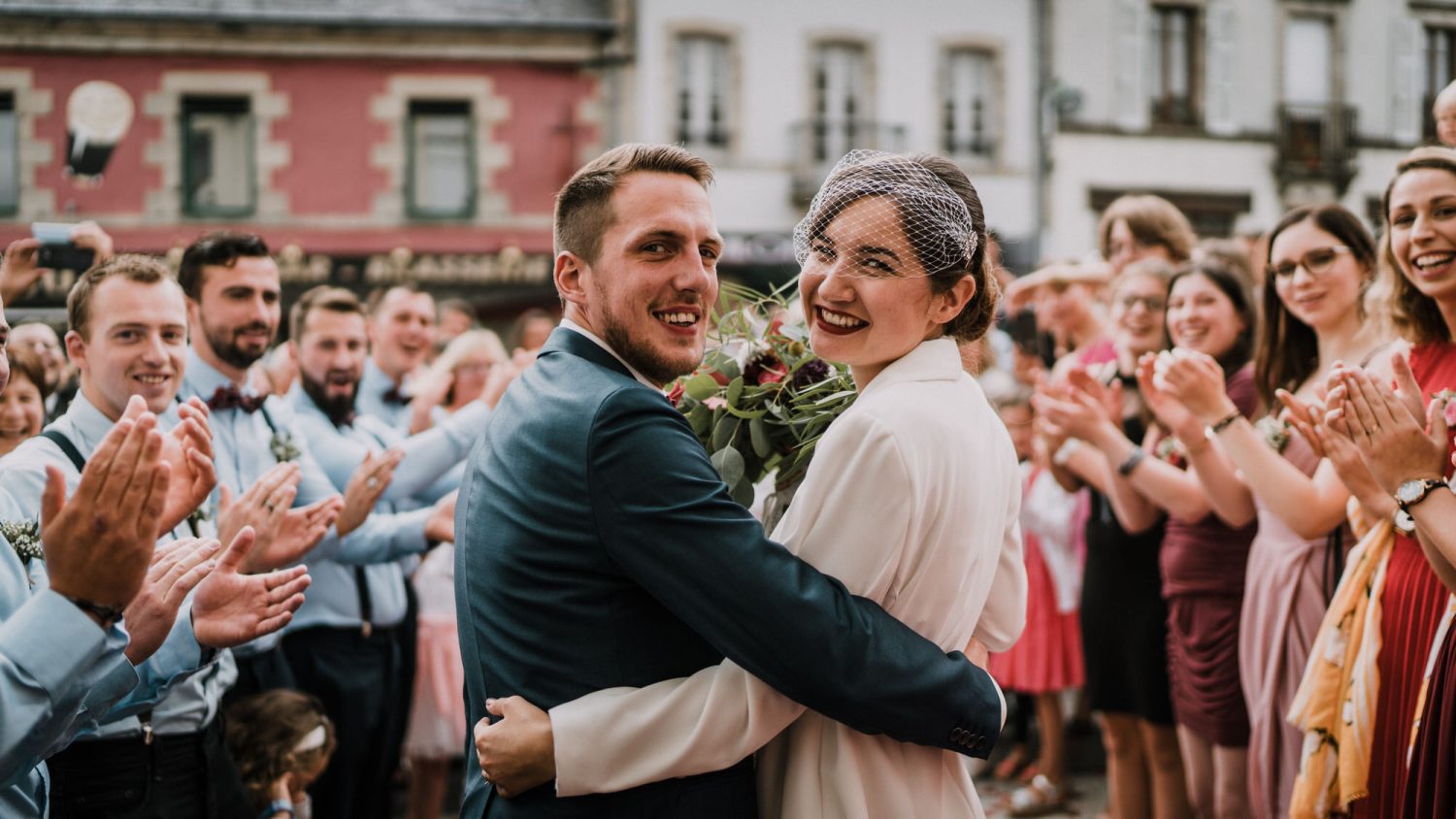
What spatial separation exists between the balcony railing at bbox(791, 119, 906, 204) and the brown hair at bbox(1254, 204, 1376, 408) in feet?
50.6

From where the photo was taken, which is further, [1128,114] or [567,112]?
[1128,114]

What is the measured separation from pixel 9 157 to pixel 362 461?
1583 cm

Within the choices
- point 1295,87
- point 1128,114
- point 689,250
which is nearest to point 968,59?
point 1128,114

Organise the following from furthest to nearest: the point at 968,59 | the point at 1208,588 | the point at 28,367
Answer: the point at 968,59 < the point at 1208,588 < the point at 28,367

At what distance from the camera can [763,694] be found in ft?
7.50

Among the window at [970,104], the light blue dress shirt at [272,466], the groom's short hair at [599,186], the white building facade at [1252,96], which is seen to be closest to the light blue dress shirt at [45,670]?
the groom's short hair at [599,186]

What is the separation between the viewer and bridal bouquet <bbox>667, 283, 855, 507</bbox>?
2939 millimetres

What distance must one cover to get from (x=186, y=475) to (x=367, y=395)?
4036mm

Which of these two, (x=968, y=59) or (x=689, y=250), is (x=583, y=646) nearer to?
(x=689, y=250)

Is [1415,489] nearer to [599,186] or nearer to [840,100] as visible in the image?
[599,186]

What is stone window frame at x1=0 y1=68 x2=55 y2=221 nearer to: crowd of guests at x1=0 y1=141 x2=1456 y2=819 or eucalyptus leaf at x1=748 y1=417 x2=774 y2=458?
crowd of guests at x1=0 y1=141 x2=1456 y2=819

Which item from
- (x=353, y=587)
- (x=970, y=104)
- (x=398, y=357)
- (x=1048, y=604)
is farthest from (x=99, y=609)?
(x=970, y=104)

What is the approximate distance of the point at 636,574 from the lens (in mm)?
2250

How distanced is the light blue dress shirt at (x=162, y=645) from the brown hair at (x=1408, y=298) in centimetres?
339
